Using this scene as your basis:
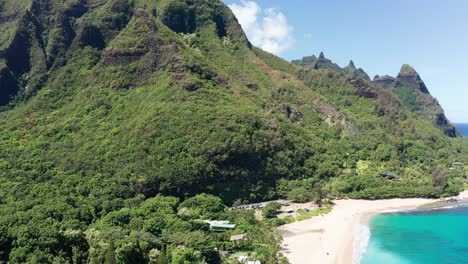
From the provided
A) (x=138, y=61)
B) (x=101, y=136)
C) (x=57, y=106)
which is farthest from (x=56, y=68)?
(x=101, y=136)

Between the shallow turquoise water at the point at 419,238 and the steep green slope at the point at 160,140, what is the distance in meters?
10.9

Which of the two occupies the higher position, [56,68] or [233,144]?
[56,68]

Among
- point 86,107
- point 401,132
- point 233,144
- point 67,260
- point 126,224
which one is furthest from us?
point 401,132

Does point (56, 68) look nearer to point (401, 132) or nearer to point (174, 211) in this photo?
point (174, 211)

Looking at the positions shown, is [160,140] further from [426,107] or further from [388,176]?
[426,107]

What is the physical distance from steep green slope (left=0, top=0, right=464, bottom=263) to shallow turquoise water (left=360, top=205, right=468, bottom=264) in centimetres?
1094

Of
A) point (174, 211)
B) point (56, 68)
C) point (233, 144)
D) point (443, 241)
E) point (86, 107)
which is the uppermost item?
point (56, 68)

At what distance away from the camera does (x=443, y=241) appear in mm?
71312

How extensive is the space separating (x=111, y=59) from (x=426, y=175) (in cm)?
8213

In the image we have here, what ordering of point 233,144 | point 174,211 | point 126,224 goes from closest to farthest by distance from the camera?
point 126,224, point 174,211, point 233,144

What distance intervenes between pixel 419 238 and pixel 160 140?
160ft

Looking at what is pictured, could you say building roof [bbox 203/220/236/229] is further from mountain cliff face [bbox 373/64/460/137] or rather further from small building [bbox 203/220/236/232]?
mountain cliff face [bbox 373/64/460/137]

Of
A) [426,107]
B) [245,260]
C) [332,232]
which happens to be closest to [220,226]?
[245,260]

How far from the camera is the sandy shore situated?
60.9 m
